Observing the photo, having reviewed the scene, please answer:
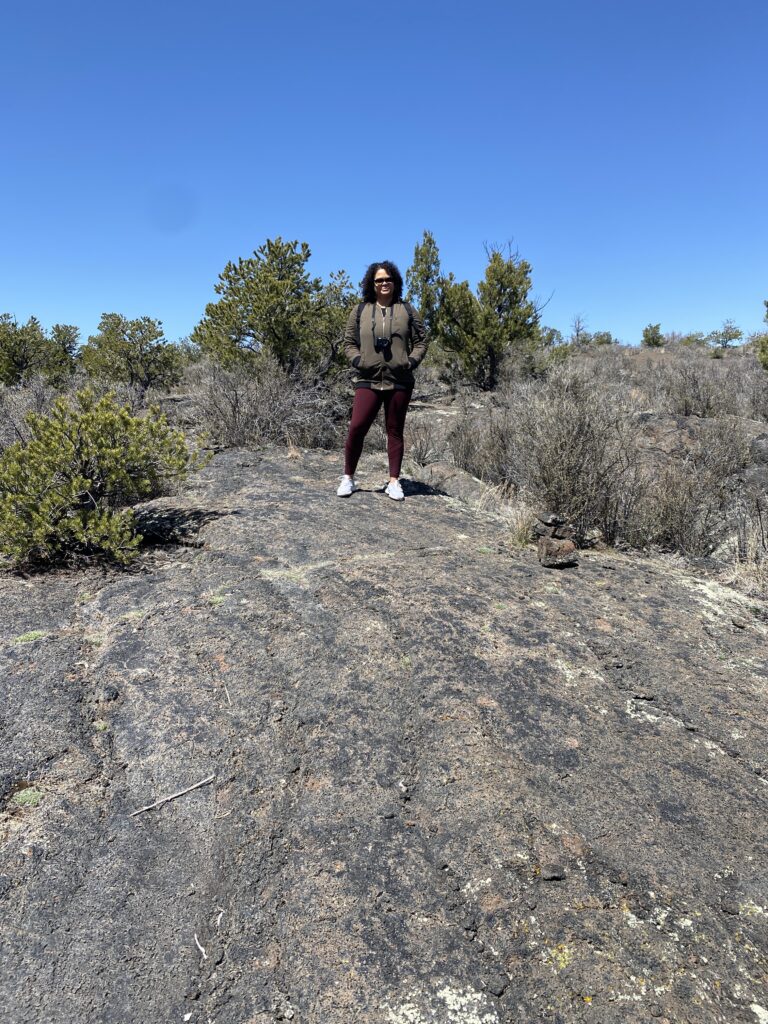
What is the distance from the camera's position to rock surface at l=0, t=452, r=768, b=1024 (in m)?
1.30

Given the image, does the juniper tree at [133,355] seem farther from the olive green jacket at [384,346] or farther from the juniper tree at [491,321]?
the olive green jacket at [384,346]

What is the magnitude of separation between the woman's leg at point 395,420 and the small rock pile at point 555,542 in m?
1.29

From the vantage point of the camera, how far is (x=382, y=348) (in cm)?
432

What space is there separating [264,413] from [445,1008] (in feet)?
19.7

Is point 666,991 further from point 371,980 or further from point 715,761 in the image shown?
point 715,761

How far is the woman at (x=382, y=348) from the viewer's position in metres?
4.31

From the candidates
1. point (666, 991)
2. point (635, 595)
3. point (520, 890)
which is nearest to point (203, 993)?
point (520, 890)

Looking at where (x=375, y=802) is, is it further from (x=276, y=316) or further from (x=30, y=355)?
(x=30, y=355)

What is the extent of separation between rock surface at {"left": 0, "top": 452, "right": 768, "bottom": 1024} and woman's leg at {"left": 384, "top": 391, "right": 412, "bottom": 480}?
1.71 meters

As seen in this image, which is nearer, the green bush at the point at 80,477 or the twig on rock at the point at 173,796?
the twig on rock at the point at 173,796

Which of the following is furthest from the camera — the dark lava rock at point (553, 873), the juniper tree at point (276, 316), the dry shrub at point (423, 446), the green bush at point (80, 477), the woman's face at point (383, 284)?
the juniper tree at point (276, 316)

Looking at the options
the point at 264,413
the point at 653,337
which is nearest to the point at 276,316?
the point at 264,413

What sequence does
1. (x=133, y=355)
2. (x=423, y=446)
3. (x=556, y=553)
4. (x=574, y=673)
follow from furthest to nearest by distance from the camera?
1. (x=133, y=355)
2. (x=423, y=446)
3. (x=556, y=553)
4. (x=574, y=673)

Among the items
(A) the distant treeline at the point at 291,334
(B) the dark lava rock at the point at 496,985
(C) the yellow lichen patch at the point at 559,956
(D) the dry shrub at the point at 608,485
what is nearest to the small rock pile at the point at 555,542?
(D) the dry shrub at the point at 608,485
